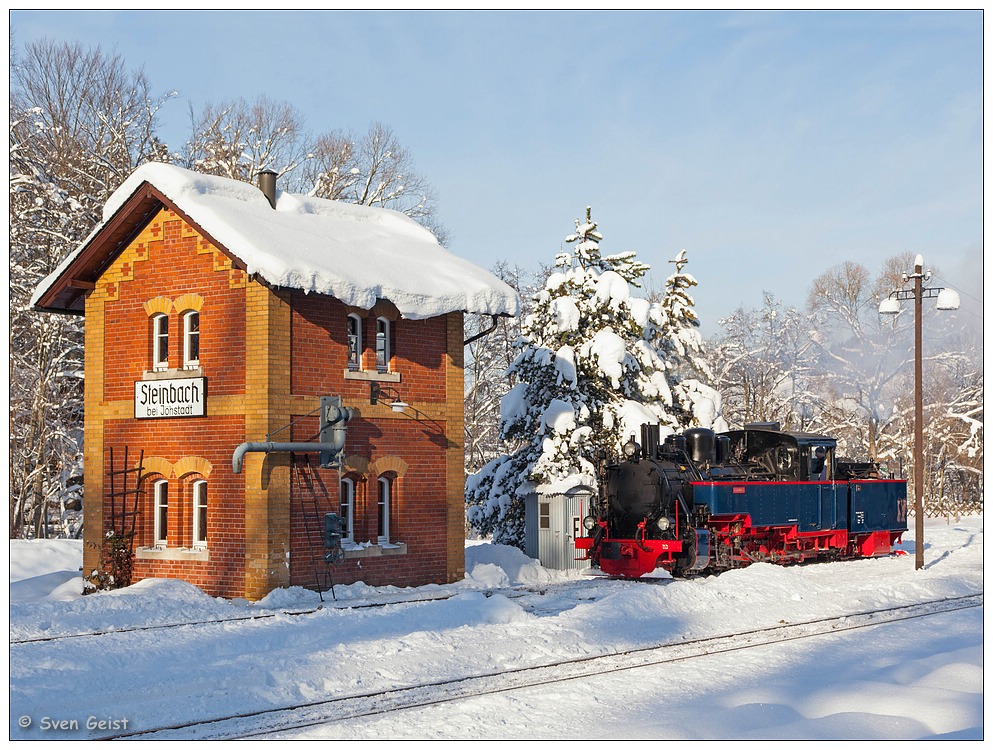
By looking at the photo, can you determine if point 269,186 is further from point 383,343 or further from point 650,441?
point 650,441

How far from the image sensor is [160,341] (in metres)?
20.7

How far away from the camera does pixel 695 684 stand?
1188cm

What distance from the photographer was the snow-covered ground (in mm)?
9977

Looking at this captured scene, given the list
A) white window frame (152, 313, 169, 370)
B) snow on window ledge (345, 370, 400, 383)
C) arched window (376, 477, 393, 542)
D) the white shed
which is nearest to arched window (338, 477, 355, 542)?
arched window (376, 477, 393, 542)

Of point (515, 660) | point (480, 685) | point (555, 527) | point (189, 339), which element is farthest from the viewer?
point (555, 527)

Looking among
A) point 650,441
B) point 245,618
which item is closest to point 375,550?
point 245,618

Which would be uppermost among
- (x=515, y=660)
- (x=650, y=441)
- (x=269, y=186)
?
(x=269, y=186)

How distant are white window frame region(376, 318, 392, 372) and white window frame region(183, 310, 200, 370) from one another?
11.1ft

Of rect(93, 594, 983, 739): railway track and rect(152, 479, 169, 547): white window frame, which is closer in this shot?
rect(93, 594, 983, 739): railway track

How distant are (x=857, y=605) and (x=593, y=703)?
9.31 m

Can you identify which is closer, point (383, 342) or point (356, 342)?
point (356, 342)

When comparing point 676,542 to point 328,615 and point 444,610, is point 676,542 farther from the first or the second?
point 328,615

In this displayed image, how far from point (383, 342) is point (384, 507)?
3.21 meters

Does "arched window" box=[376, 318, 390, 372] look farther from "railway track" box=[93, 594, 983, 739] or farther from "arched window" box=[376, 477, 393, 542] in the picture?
"railway track" box=[93, 594, 983, 739]
